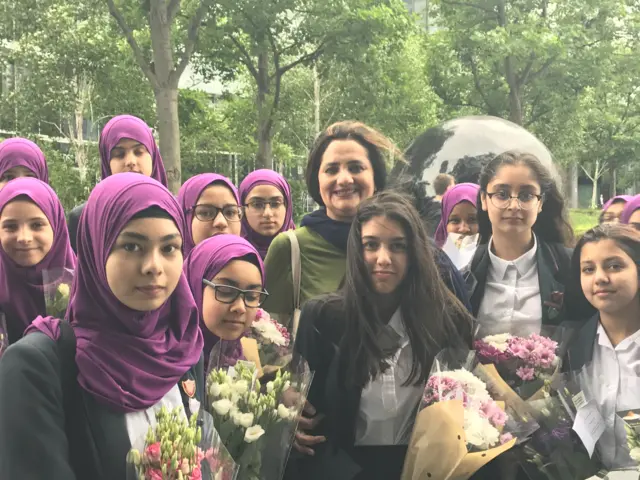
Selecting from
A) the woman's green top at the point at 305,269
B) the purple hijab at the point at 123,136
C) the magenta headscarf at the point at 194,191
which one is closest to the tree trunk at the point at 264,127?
the purple hijab at the point at 123,136

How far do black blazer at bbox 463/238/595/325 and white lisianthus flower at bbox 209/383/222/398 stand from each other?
1.31 m

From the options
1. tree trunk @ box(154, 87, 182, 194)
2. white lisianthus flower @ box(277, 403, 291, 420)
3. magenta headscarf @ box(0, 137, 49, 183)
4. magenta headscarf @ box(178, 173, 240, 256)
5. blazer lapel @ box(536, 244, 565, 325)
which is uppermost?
tree trunk @ box(154, 87, 182, 194)

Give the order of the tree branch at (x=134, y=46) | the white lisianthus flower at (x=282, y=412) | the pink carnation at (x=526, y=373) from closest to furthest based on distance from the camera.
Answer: the white lisianthus flower at (x=282, y=412) < the pink carnation at (x=526, y=373) < the tree branch at (x=134, y=46)

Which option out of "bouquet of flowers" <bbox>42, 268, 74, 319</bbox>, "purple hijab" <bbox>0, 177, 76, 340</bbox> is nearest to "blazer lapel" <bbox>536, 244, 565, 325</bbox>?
"bouquet of flowers" <bbox>42, 268, 74, 319</bbox>

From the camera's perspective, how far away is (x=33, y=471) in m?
1.90

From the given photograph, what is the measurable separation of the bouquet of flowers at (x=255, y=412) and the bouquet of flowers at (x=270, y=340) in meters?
0.19

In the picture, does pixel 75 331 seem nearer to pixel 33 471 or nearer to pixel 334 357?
pixel 33 471

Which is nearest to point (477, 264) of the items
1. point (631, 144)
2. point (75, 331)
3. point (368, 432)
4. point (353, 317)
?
point (353, 317)

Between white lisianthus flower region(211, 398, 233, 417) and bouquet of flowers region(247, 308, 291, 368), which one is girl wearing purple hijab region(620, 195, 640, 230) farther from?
white lisianthus flower region(211, 398, 233, 417)

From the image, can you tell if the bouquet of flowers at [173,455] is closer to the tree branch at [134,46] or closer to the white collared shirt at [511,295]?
the white collared shirt at [511,295]

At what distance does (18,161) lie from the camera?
15.5 feet

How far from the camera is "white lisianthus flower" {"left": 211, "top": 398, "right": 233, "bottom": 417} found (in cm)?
229

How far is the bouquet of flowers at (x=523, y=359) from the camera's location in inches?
104

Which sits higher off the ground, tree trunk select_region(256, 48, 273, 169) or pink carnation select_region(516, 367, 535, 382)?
tree trunk select_region(256, 48, 273, 169)
